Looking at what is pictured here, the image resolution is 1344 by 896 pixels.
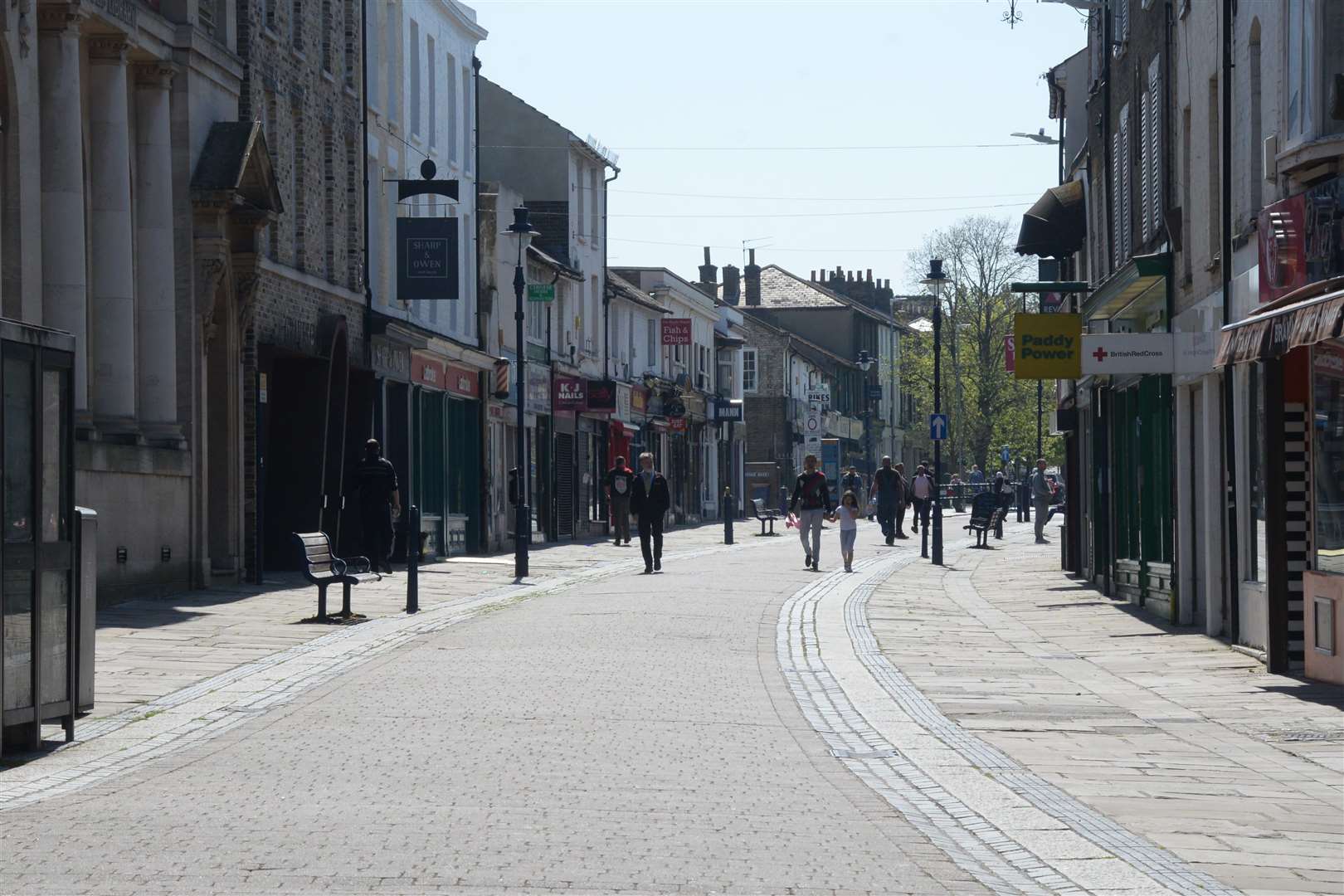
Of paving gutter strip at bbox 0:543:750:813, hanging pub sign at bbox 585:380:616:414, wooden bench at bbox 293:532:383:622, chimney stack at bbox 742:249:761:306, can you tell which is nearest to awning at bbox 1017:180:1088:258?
paving gutter strip at bbox 0:543:750:813

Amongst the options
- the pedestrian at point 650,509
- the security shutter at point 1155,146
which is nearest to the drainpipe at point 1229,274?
the security shutter at point 1155,146

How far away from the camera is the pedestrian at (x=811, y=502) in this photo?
104 feet

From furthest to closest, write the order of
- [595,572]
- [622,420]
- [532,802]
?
[622,420] < [595,572] < [532,802]

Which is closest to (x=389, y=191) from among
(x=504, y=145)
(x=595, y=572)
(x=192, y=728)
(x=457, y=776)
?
(x=595, y=572)

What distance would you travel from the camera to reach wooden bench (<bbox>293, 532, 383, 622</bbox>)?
19547 millimetres

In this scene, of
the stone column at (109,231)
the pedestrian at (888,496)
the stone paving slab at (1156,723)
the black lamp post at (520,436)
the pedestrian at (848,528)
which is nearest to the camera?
the stone paving slab at (1156,723)

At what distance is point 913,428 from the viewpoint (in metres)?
118

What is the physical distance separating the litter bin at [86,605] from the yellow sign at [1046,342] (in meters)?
11.8

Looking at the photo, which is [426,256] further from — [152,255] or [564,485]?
[564,485]

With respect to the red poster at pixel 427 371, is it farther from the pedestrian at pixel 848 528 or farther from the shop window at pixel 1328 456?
the shop window at pixel 1328 456

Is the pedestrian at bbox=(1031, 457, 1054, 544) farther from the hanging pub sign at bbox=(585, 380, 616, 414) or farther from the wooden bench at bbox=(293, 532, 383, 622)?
the wooden bench at bbox=(293, 532, 383, 622)

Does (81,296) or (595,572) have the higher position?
(81,296)

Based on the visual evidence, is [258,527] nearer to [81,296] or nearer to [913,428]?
[81,296]

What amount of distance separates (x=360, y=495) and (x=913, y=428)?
3630 inches
